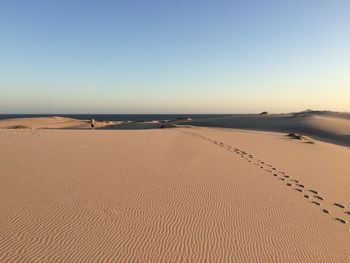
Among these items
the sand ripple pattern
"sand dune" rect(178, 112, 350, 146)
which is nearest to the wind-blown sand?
the sand ripple pattern

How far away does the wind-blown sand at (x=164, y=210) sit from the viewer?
159 inches

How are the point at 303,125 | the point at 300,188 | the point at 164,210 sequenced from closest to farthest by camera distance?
the point at 164,210, the point at 300,188, the point at 303,125

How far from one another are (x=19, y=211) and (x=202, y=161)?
18.4ft

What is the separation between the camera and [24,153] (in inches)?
375

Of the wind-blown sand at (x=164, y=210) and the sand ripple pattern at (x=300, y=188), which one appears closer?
the wind-blown sand at (x=164, y=210)

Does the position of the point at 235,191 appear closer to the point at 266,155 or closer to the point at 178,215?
the point at 178,215

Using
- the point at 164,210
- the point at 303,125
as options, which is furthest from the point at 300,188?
the point at 303,125

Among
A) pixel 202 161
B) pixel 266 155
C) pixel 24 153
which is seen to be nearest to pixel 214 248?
pixel 202 161

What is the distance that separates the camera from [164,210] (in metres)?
5.34

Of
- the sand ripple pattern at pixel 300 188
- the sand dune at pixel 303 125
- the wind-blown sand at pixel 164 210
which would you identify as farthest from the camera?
the sand dune at pixel 303 125

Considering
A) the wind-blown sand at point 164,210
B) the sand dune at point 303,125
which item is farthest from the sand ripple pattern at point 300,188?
the sand dune at point 303,125

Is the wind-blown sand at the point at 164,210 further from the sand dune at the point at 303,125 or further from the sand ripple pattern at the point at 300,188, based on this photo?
the sand dune at the point at 303,125

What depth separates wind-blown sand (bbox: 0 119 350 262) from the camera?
4.04 m

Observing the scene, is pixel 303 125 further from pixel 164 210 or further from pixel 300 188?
pixel 164 210
